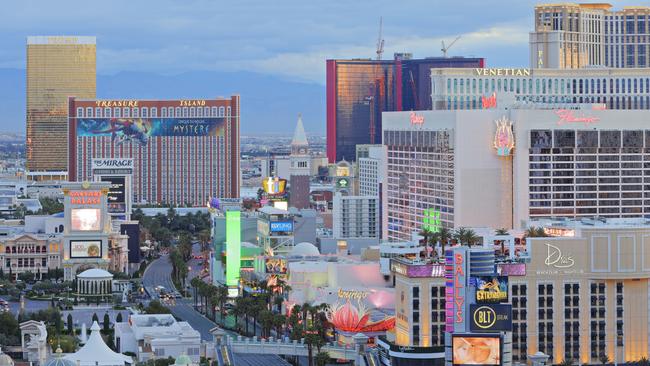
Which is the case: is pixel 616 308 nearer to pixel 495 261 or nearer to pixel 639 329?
pixel 639 329

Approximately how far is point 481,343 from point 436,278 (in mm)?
18625

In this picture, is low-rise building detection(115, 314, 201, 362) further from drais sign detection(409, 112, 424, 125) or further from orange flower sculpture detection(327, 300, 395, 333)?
drais sign detection(409, 112, 424, 125)

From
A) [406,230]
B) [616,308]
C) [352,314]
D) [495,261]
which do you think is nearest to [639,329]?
[616,308]

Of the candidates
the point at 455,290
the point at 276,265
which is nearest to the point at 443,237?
the point at 455,290

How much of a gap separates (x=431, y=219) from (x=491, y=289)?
60953 mm

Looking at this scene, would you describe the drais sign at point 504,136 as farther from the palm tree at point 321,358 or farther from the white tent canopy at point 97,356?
the white tent canopy at point 97,356

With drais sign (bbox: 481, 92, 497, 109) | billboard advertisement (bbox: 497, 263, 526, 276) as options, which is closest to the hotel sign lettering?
billboard advertisement (bbox: 497, 263, 526, 276)

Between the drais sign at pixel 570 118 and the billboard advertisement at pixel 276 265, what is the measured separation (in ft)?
91.8

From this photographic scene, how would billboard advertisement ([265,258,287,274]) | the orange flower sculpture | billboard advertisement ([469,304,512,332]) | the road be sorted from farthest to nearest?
billboard advertisement ([265,258,287,274])
the road
the orange flower sculpture
billboard advertisement ([469,304,512,332])

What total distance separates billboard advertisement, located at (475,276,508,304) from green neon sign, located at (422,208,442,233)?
53799 millimetres

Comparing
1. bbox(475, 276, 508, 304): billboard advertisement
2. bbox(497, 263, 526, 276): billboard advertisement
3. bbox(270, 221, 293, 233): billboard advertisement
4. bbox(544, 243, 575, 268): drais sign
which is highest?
bbox(270, 221, 293, 233): billboard advertisement

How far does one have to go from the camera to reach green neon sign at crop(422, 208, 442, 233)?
173 metres

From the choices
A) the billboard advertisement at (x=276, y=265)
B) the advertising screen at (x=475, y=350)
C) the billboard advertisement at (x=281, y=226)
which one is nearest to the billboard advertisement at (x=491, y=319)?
the advertising screen at (x=475, y=350)

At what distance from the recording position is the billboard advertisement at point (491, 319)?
10631 centimetres
